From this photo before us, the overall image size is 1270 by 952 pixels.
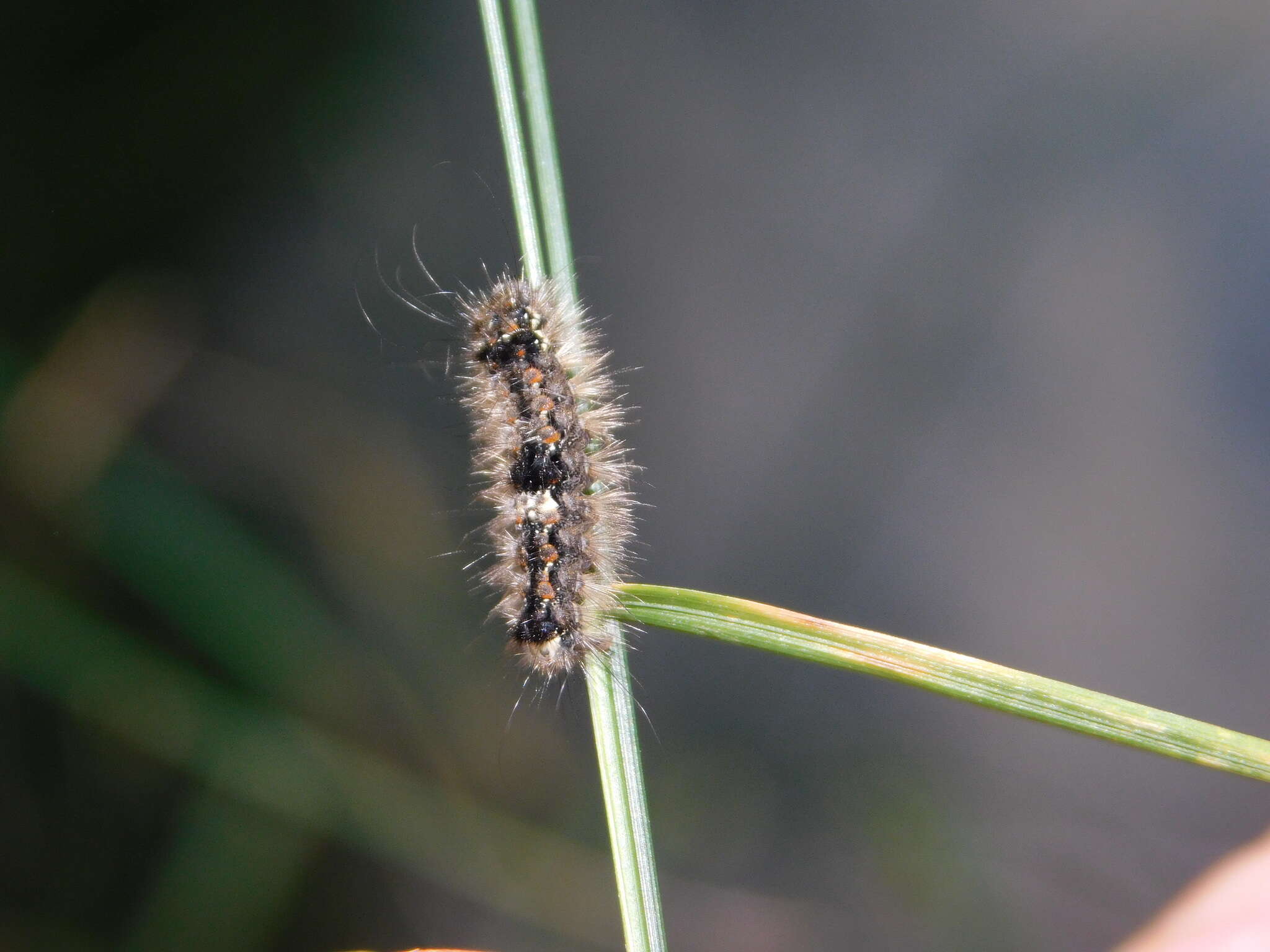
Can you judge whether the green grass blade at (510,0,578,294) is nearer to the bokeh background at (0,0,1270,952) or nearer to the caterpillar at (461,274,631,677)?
the caterpillar at (461,274,631,677)

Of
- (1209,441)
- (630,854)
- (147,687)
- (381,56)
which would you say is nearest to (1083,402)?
(1209,441)

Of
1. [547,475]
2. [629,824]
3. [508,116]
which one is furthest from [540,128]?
[629,824]

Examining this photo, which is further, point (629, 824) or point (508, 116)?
point (508, 116)

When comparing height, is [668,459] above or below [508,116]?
above

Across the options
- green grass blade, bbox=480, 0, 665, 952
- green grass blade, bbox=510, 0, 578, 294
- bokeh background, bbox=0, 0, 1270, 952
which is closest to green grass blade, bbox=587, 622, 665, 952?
green grass blade, bbox=480, 0, 665, 952

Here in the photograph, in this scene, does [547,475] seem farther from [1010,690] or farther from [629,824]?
[1010,690]

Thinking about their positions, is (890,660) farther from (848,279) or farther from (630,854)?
(848,279)

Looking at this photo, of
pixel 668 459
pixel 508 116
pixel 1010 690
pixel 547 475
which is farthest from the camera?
pixel 668 459
